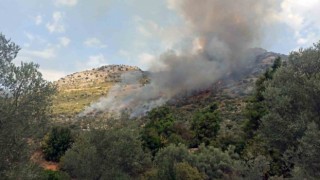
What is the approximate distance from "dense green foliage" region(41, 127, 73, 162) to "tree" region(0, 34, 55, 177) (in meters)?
43.5

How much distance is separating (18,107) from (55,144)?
4520 centimetres

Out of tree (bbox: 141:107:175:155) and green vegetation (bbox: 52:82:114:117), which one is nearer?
tree (bbox: 141:107:175:155)

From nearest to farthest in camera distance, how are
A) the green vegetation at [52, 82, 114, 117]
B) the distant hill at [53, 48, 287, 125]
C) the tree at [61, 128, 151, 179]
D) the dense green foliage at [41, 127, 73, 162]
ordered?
the tree at [61, 128, 151, 179]
the dense green foliage at [41, 127, 73, 162]
the distant hill at [53, 48, 287, 125]
the green vegetation at [52, 82, 114, 117]

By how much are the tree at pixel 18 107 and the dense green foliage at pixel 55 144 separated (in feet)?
143

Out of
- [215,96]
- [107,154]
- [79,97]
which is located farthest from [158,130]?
[79,97]

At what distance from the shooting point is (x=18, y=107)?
19.6 meters

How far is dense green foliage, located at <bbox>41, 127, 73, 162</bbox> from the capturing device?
6244 centimetres

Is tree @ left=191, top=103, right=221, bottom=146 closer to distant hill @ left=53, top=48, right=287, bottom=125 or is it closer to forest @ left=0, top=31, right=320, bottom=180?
forest @ left=0, top=31, right=320, bottom=180

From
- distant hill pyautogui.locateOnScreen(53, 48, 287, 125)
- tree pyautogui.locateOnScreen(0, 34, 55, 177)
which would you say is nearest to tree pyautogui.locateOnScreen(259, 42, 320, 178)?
tree pyautogui.locateOnScreen(0, 34, 55, 177)

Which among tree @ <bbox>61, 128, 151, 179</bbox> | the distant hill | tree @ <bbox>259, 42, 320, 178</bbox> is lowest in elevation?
tree @ <bbox>61, 128, 151, 179</bbox>

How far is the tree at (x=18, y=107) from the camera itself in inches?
755

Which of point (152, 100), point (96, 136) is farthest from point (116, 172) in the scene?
point (152, 100)

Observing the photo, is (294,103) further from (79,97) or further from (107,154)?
(79,97)

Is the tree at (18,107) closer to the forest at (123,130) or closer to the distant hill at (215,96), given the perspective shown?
the forest at (123,130)
